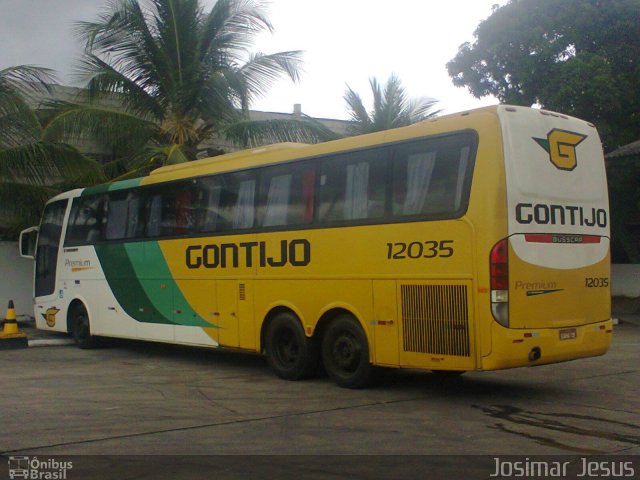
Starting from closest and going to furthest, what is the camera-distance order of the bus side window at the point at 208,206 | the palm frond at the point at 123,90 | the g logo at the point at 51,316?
the bus side window at the point at 208,206, the g logo at the point at 51,316, the palm frond at the point at 123,90

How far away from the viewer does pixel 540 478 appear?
6480mm

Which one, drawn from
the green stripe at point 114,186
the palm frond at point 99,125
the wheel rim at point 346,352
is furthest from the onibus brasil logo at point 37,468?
the palm frond at point 99,125

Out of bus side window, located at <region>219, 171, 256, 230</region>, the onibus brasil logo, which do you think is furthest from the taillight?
the onibus brasil logo

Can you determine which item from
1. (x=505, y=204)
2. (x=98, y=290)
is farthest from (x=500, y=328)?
(x=98, y=290)

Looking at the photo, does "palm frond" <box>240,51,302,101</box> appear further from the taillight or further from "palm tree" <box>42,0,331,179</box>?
the taillight

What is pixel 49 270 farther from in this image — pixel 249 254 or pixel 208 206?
pixel 249 254

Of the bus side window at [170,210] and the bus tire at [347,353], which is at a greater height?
the bus side window at [170,210]

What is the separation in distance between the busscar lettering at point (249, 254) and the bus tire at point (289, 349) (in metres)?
0.79

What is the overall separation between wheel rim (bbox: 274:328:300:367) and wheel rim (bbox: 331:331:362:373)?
2.71ft

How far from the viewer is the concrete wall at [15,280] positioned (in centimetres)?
2216

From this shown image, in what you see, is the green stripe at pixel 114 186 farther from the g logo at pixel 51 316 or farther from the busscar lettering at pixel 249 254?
the g logo at pixel 51 316

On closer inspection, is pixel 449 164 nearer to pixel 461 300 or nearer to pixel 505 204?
pixel 505 204

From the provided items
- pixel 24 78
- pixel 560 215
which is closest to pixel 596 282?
pixel 560 215

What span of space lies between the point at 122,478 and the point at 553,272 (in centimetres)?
544
